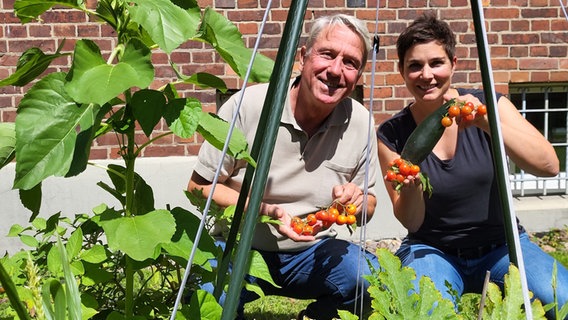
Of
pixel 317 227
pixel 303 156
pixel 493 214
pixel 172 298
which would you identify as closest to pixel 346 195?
pixel 317 227

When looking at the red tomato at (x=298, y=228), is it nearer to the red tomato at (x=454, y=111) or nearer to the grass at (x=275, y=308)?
the red tomato at (x=454, y=111)

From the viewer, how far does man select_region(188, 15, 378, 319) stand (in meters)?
2.49

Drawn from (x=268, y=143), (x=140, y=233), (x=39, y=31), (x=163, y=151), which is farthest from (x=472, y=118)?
(x=39, y=31)

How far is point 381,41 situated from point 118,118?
127 inches

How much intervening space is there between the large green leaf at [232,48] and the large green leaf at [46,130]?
260mm

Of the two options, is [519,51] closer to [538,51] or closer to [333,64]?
[538,51]

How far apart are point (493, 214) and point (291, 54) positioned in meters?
1.45

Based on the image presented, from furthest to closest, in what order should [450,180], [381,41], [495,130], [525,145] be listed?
[381,41]
[450,180]
[525,145]
[495,130]

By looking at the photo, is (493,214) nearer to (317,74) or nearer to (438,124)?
(438,124)

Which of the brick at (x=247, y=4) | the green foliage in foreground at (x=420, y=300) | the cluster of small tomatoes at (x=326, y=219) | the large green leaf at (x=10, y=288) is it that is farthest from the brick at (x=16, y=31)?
the large green leaf at (x=10, y=288)

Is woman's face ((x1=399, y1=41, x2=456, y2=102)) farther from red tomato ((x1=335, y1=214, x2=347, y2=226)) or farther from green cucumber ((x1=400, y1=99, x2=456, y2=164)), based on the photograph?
red tomato ((x1=335, y1=214, x2=347, y2=226))

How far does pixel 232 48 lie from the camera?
1.40 m

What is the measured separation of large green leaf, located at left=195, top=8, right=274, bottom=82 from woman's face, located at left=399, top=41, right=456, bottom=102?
1076 millimetres

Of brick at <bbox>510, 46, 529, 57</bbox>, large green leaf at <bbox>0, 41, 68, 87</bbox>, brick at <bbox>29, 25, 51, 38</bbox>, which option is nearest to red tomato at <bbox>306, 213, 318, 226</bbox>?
large green leaf at <bbox>0, 41, 68, 87</bbox>
